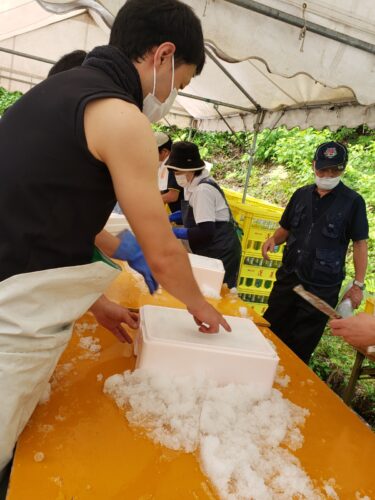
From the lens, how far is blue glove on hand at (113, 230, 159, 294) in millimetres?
1225

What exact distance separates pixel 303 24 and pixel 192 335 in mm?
1831

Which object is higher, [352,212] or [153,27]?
[153,27]

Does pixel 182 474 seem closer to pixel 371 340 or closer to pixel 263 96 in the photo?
pixel 371 340

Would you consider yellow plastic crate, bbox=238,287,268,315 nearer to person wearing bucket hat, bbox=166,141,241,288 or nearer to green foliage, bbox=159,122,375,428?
green foliage, bbox=159,122,375,428

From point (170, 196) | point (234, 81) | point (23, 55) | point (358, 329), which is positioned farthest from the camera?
point (23, 55)

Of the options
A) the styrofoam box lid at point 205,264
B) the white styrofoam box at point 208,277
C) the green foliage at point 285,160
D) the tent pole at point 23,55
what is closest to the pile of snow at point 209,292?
the white styrofoam box at point 208,277

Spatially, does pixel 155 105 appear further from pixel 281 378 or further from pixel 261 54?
pixel 261 54

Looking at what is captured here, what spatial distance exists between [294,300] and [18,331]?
2.47 meters

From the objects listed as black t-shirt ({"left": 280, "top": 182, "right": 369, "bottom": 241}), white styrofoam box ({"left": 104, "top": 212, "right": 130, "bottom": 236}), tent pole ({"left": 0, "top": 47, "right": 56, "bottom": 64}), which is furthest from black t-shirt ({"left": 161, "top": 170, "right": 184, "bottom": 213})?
tent pole ({"left": 0, "top": 47, "right": 56, "bottom": 64})

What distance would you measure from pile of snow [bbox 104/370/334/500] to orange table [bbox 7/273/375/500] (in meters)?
0.04

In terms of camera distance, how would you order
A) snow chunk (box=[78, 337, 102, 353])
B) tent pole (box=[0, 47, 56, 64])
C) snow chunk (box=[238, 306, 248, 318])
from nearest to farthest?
snow chunk (box=[78, 337, 102, 353]) → snow chunk (box=[238, 306, 248, 318]) → tent pole (box=[0, 47, 56, 64])

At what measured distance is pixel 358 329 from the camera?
55.2 inches

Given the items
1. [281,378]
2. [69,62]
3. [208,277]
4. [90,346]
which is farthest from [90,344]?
[69,62]

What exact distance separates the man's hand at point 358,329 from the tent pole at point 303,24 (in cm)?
160
